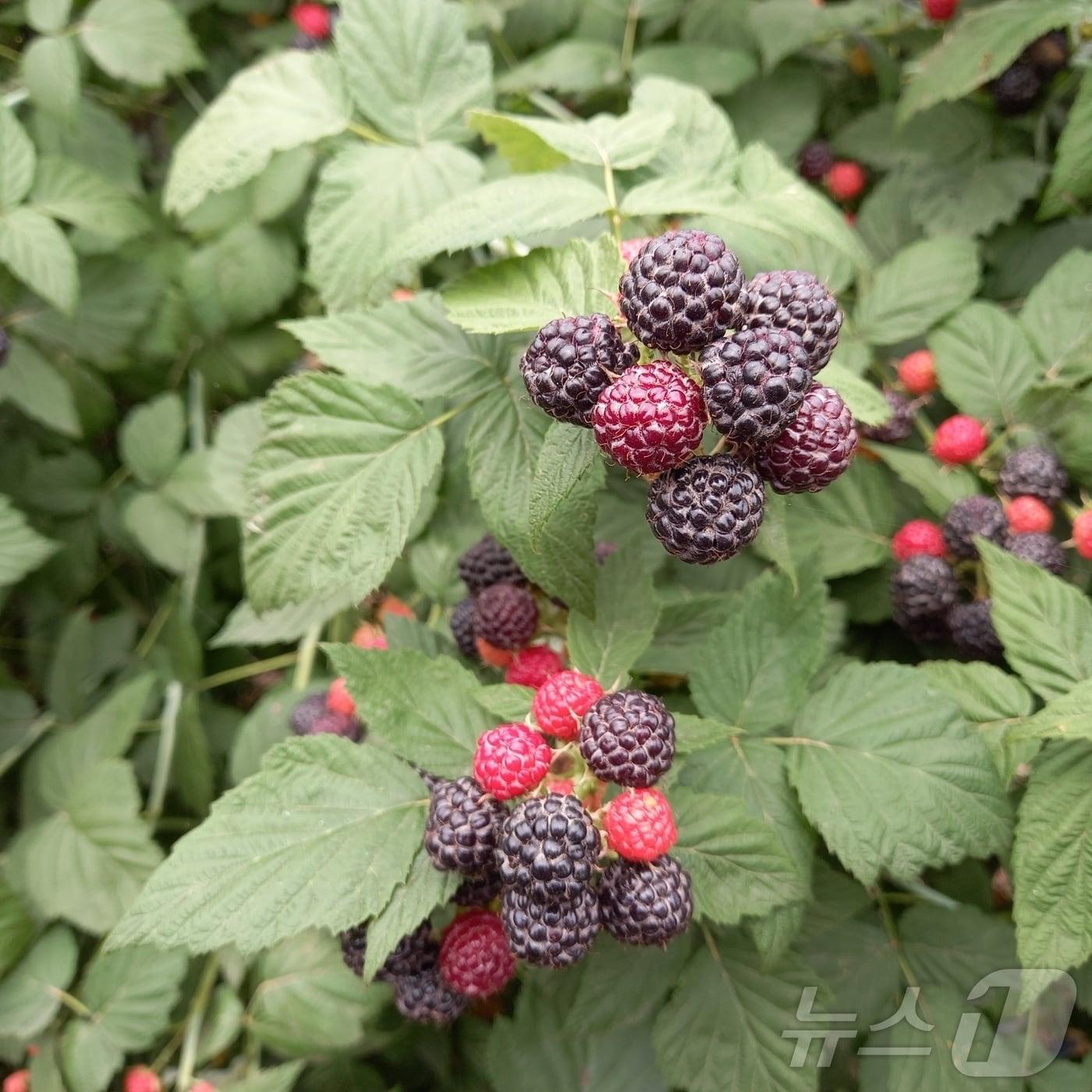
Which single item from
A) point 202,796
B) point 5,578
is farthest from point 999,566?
point 5,578

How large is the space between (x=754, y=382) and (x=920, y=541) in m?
0.75

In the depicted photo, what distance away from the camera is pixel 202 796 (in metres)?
1.85

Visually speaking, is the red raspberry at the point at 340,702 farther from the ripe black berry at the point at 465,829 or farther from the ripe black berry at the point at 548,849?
the ripe black berry at the point at 548,849

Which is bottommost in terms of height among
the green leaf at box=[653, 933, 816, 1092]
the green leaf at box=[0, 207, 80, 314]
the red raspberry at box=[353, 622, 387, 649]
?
the green leaf at box=[653, 933, 816, 1092]

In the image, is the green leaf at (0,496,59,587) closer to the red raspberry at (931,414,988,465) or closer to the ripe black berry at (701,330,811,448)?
the ripe black berry at (701,330,811,448)

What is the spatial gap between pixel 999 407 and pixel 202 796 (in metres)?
1.76

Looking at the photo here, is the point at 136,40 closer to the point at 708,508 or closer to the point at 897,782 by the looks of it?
the point at 708,508

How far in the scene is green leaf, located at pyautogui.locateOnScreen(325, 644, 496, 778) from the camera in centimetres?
111

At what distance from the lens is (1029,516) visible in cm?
129

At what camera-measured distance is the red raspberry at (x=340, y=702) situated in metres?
1.48

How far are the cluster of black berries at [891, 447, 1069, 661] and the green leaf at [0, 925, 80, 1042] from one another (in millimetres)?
1702

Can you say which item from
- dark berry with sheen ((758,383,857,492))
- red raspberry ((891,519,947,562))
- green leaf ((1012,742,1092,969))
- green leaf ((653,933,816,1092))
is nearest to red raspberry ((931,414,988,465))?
red raspberry ((891,519,947,562))

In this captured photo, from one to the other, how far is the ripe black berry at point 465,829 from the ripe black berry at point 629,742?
0.45 feet

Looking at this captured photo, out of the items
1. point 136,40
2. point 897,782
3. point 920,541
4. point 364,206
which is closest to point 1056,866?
point 897,782
